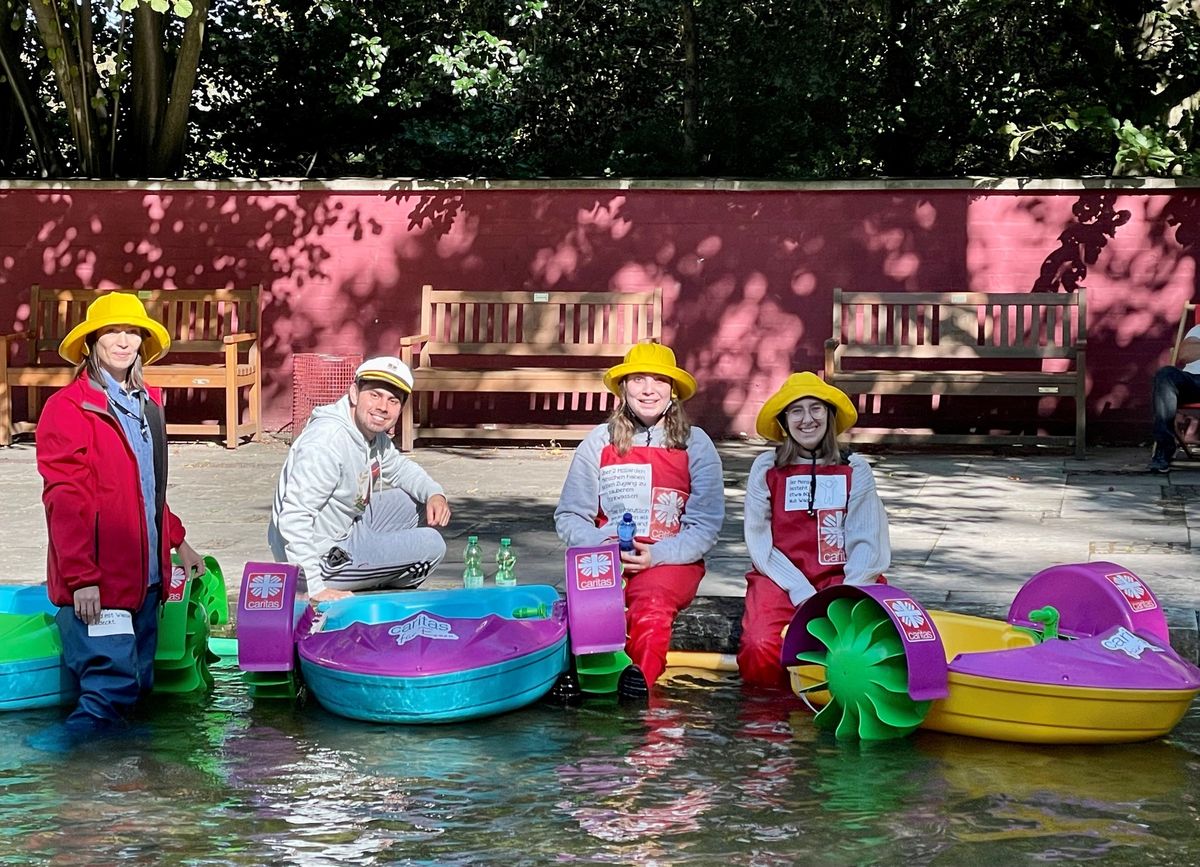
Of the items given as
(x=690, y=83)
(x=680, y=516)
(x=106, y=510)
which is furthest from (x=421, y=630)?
(x=690, y=83)

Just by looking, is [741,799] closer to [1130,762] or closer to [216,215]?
[1130,762]

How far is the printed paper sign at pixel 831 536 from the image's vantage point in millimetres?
6930

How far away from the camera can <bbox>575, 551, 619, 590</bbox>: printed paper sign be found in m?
6.41

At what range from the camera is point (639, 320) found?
46.7 ft

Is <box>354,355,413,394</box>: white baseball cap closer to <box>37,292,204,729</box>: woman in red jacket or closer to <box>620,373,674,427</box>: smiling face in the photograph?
<box>620,373,674,427</box>: smiling face

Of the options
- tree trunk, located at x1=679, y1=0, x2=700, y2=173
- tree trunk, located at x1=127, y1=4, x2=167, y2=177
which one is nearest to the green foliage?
tree trunk, located at x1=679, y1=0, x2=700, y2=173

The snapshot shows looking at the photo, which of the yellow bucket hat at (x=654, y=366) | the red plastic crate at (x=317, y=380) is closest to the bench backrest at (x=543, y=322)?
the red plastic crate at (x=317, y=380)

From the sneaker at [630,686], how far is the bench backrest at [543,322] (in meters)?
7.59

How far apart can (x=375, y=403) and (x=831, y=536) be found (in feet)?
6.37

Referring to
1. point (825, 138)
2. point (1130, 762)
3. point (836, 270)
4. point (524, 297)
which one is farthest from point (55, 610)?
point (825, 138)

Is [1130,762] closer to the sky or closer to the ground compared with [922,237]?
closer to the ground

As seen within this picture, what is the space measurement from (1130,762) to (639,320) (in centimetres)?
882

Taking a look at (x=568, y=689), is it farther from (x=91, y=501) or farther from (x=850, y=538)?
(x=91, y=501)

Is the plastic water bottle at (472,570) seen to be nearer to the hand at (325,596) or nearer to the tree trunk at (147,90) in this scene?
the hand at (325,596)
